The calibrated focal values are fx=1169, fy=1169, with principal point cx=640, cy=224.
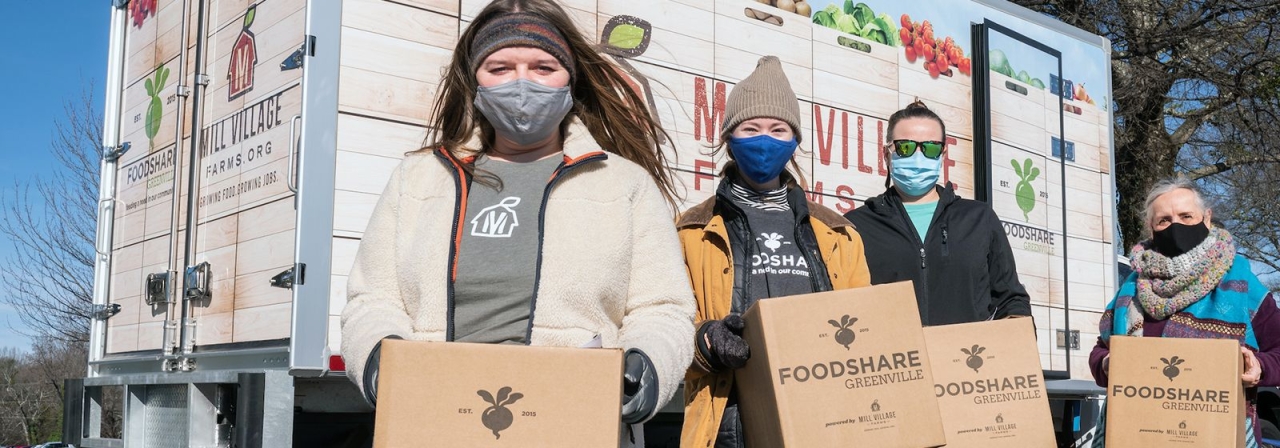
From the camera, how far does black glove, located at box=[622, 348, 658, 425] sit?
189cm

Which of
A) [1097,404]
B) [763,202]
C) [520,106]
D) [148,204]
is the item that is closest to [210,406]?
[148,204]

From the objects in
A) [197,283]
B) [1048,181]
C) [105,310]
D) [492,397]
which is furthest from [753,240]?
[1048,181]

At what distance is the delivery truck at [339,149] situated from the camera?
12.5 ft

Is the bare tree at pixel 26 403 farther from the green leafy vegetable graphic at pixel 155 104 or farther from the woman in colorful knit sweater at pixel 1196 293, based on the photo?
the woman in colorful knit sweater at pixel 1196 293

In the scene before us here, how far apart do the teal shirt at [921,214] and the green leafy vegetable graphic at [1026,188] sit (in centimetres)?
277

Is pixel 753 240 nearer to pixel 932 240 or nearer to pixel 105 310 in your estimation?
pixel 932 240

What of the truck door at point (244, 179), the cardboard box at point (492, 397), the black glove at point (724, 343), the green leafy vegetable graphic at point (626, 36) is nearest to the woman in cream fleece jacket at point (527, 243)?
the cardboard box at point (492, 397)

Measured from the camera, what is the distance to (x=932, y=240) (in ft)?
11.3

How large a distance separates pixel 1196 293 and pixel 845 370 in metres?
1.83

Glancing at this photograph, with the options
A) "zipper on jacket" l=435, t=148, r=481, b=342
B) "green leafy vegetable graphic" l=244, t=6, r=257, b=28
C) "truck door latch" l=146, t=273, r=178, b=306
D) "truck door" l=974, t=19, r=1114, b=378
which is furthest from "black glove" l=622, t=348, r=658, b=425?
"truck door" l=974, t=19, r=1114, b=378

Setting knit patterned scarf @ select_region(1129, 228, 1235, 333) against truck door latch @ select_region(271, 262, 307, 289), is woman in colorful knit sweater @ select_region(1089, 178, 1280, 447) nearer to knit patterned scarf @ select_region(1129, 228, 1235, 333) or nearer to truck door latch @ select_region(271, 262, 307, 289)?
knit patterned scarf @ select_region(1129, 228, 1235, 333)

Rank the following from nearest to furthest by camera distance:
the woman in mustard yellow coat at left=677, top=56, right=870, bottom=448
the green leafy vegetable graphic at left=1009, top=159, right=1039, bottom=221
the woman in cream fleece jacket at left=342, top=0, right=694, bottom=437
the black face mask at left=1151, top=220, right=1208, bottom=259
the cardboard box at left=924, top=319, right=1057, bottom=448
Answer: the woman in cream fleece jacket at left=342, top=0, right=694, bottom=437 < the woman in mustard yellow coat at left=677, top=56, right=870, bottom=448 < the cardboard box at left=924, top=319, right=1057, bottom=448 < the black face mask at left=1151, top=220, right=1208, bottom=259 < the green leafy vegetable graphic at left=1009, top=159, right=1039, bottom=221

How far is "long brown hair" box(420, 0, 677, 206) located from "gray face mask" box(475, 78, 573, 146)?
0.43ft

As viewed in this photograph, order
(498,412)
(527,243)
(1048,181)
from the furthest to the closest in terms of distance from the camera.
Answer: (1048,181), (527,243), (498,412)
